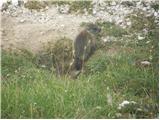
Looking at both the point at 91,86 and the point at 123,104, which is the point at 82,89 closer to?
the point at 91,86

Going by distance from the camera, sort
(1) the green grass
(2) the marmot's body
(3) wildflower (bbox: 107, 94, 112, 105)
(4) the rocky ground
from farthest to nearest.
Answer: (4) the rocky ground
(2) the marmot's body
(3) wildflower (bbox: 107, 94, 112, 105)
(1) the green grass

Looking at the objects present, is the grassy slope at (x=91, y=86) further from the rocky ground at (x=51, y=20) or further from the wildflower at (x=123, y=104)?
the rocky ground at (x=51, y=20)

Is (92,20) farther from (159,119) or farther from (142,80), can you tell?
(159,119)

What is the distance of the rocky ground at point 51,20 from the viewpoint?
5.64 meters

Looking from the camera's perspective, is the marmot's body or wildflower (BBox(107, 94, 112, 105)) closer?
wildflower (BBox(107, 94, 112, 105))

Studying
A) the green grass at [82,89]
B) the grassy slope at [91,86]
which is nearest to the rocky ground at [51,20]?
the grassy slope at [91,86]

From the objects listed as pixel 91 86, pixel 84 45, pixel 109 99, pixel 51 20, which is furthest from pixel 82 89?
pixel 51 20

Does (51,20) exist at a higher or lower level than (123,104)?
higher

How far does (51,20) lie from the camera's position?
597 cm

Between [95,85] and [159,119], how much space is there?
836mm

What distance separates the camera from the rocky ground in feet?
18.5

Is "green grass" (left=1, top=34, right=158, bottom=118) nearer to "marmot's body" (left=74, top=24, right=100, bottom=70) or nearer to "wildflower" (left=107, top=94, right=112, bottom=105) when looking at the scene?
"wildflower" (left=107, top=94, right=112, bottom=105)

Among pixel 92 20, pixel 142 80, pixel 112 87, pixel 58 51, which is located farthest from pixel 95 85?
pixel 92 20

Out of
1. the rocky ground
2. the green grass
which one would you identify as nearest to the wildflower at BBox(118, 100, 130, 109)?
the green grass
